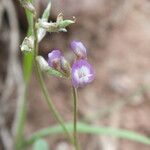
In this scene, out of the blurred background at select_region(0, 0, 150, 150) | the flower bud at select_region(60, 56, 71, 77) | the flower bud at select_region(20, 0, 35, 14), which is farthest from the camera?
the blurred background at select_region(0, 0, 150, 150)

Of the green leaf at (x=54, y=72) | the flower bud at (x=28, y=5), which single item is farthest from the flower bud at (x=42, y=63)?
the flower bud at (x=28, y=5)

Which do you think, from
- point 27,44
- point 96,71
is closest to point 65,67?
point 27,44

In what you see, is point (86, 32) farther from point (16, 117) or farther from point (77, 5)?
point (16, 117)

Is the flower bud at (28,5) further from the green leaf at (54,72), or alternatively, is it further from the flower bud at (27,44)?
the green leaf at (54,72)

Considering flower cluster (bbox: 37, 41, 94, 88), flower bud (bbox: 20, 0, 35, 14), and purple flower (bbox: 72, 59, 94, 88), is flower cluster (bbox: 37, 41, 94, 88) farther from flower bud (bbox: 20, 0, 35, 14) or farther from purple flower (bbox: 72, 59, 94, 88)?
flower bud (bbox: 20, 0, 35, 14)

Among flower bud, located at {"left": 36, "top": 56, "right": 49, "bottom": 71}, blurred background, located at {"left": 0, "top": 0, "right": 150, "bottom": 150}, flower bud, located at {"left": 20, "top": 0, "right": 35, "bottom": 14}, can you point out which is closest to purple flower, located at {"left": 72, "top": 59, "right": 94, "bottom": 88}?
flower bud, located at {"left": 36, "top": 56, "right": 49, "bottom": 71}

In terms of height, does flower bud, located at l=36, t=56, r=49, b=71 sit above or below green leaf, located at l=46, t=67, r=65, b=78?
above

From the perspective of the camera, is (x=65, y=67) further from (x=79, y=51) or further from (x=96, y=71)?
(x=96, y=71)
